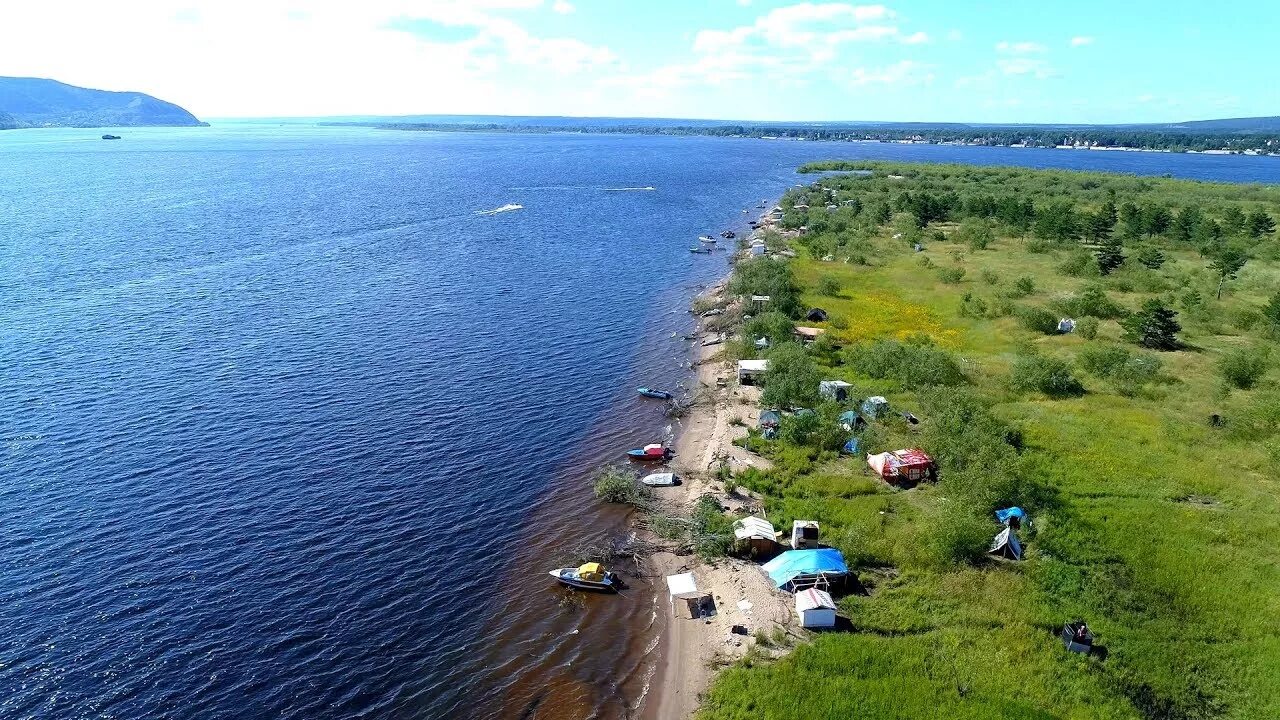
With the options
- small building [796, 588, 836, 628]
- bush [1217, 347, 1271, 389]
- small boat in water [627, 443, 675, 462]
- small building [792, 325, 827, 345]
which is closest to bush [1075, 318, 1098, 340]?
bush [1217, 347, 1271, 389]

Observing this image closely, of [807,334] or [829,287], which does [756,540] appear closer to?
[807,334]

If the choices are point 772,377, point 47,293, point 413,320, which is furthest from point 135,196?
point 772,377

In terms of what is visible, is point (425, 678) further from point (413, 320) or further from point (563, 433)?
point (413, 320)

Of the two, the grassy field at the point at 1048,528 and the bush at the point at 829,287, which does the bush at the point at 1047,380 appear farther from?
the bush at the point at 829,287

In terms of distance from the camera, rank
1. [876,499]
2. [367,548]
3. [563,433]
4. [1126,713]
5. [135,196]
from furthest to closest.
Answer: [135,196] → [563,433] → [876,499] → [367,548] → [1126,713]

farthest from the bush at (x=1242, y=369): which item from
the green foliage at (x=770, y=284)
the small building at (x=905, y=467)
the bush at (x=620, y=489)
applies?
Answer: the bush at (x=620, y=489)

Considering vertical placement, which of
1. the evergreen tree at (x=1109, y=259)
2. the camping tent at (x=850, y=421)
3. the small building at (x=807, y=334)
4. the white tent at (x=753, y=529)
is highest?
the evergreen tree at (x=1109, y=259)

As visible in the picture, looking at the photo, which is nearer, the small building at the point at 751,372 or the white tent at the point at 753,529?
the white tent at the point at 753,529
